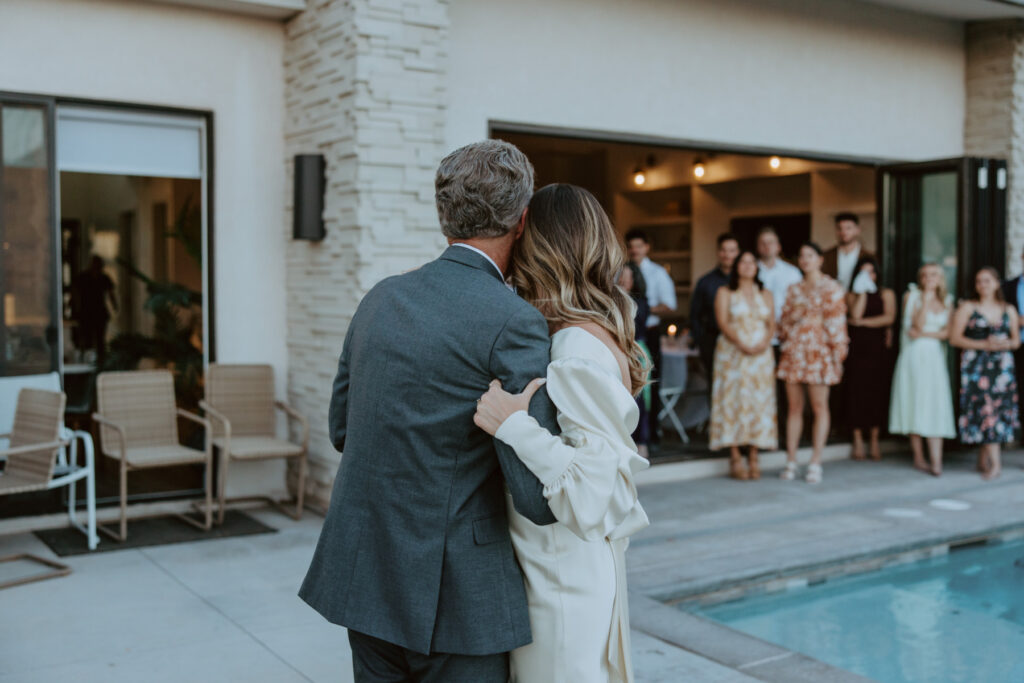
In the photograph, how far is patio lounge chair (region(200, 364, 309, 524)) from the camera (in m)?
5.99

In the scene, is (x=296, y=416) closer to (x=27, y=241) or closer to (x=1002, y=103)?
(x=27, y=241)

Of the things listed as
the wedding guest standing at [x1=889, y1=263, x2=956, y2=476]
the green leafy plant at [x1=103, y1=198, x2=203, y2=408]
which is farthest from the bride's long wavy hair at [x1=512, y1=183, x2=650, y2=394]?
the wedding guest standing at [x1=889, y1=263, x2=956, y2=476]

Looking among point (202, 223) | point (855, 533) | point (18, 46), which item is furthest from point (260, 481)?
point (855, 533)

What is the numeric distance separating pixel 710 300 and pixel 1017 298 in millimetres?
2790

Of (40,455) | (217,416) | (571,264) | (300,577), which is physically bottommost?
(300,577)

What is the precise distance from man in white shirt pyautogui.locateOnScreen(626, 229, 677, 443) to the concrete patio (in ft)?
A: 3.80

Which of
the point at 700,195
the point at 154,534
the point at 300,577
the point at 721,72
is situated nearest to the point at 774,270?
the point at 721,72

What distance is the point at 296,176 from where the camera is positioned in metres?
6.25

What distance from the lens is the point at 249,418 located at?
638cm

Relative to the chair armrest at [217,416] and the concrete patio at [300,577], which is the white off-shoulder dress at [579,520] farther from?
the chair armrest at [217,416]

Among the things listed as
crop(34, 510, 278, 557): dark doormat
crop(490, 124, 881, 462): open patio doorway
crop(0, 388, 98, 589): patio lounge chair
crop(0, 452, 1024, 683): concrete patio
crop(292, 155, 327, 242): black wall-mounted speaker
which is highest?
crop(490, 124, 881, 462): open patio doorway

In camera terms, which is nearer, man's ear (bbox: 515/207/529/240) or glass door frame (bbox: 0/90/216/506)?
man's ear (bbox: 515/207/529/240)

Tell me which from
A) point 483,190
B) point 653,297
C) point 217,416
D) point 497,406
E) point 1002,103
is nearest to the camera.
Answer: point 497,406

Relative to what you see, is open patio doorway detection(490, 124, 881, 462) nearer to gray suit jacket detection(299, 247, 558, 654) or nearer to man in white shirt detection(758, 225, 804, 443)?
man in white shirt detection(758, 225, 804, 443)
